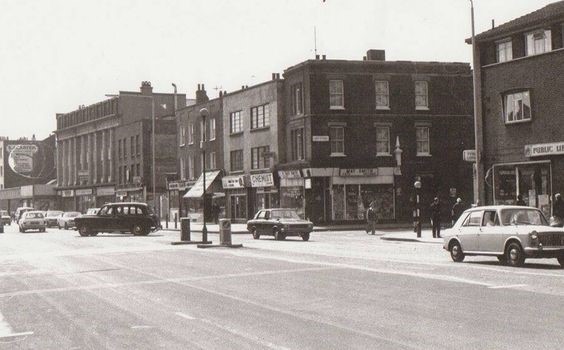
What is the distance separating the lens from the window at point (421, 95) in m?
54.6

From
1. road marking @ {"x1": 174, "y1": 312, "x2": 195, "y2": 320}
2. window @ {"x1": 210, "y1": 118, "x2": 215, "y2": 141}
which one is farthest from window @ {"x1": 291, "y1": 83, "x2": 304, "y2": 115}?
road marking @ {"x1": 174, "y1": 312, "x2": 195, "y2": 320}

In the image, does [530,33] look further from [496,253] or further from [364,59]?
[364,59]

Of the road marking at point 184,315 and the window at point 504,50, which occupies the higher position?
the window at point 504,50

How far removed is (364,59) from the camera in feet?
184

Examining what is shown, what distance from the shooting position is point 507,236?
19609 millimetres

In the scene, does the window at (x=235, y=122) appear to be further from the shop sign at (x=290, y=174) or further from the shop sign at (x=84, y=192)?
the shop sign at (x=84, y=192)

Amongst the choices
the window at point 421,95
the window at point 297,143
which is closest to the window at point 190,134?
the window at point 297,143

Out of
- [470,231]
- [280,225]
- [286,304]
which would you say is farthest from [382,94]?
[286,304]

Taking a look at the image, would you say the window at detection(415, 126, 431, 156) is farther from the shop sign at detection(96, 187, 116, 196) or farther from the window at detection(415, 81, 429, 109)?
the shop sign at detection(96, 187, 116, 196)

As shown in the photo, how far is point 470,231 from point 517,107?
1635 cm

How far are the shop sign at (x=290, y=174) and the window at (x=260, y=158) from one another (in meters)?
2.25

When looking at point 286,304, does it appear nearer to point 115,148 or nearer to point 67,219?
point 67,219

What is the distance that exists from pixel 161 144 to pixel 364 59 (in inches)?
1215

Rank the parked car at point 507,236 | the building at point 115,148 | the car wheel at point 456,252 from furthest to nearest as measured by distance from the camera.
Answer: the building at point 115,148 < the car wheel at point 456,252 < the parked car at point 507,236
